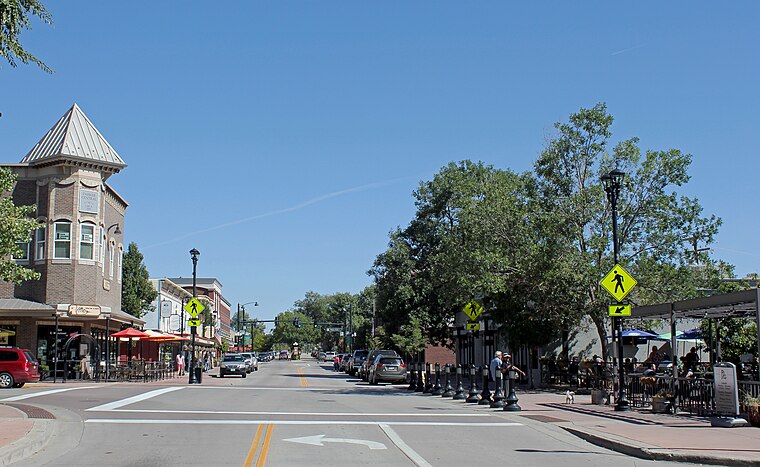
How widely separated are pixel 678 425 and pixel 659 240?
13993 mm

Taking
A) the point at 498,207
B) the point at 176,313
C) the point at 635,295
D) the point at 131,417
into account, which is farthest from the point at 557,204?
the point at 176,313

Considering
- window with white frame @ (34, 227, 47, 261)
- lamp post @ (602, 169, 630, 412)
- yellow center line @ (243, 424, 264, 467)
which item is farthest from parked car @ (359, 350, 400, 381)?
yellow center line @ (243, 424, 264, 467)

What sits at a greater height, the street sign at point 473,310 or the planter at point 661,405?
the street sign at point 473,310

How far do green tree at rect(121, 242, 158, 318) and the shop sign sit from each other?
25645mm

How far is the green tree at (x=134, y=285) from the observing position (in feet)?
225

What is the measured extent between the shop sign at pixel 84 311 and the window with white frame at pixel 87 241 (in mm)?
2759

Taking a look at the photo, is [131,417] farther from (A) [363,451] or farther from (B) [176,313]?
(B) [176,313]

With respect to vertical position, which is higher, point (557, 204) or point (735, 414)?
point (557, 204)

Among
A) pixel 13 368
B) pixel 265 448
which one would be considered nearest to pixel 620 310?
pixel 265 448

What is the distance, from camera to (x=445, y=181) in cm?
5322

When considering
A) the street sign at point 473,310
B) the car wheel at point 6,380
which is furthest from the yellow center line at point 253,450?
the car wheel at point 6,380

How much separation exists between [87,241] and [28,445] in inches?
1276

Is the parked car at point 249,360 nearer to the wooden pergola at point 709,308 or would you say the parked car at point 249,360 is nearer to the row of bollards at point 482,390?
the row of bollards at point 482,390

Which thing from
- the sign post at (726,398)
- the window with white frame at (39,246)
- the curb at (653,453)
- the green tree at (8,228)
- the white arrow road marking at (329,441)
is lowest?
the white arrow road marking at (329,441)
